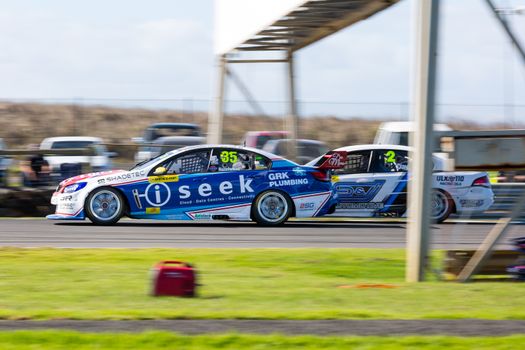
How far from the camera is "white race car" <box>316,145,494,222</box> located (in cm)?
1802

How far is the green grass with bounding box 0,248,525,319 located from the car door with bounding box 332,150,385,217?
17.4 ft

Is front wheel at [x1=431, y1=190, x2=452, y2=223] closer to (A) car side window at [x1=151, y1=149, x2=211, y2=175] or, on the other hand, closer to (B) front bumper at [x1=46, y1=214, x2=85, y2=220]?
(A) car side window at [x1=151, y1=149, x2=211, y2=175]

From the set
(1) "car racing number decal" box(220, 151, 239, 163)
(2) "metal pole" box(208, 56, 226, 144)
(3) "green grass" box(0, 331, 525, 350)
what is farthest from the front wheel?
(3) "green grass" box(0, 331, 525, 350)

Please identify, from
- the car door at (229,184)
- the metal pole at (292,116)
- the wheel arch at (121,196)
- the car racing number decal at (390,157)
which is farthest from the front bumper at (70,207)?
the metal pole at (292,116)

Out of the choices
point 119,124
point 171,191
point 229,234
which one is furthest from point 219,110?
point 119,124

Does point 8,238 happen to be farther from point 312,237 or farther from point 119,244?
point 312,237

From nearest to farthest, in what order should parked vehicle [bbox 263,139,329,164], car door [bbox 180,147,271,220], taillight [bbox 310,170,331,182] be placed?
car door [bbox 180,147,271,220]
taillight [bbox 310,170,331,182]
parked vehicle [bbox 263,139,329,164]

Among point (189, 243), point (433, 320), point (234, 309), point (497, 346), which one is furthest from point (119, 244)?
point (497, 346)

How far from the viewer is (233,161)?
56.7 ft

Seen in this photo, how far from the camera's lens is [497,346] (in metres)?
6.70

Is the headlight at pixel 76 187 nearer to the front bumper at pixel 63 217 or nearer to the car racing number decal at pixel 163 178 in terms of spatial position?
the front bumper at pixel 63 217

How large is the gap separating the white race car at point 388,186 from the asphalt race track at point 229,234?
34 cm

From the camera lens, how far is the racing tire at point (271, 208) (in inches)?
680

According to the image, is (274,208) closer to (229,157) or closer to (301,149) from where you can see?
(229,157)
